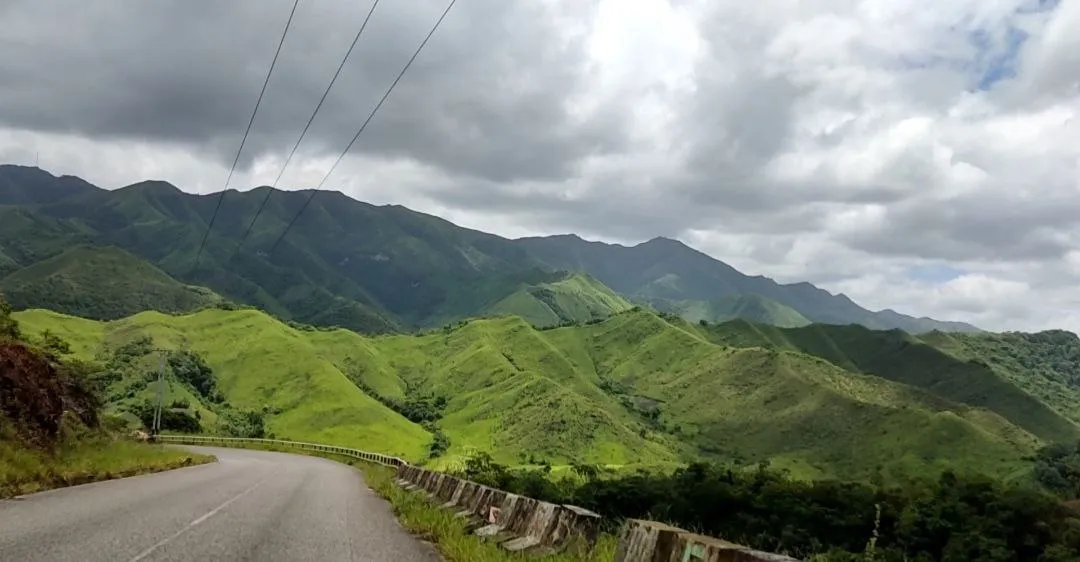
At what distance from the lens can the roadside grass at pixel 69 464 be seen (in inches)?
709

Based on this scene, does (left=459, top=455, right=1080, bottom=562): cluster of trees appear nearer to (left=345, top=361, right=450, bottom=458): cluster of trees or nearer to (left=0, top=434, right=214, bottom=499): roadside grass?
(left=0, top=434, right=214, bottom=499): roadside grass

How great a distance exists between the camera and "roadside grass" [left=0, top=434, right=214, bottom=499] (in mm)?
18000

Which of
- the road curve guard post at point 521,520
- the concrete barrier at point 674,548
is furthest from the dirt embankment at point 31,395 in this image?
the concrete barrier at point 674,548

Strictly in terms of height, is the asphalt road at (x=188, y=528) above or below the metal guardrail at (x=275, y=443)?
above

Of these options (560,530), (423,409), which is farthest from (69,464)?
(423,409)

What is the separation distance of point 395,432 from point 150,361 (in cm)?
5197

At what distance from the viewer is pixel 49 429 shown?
2472 cm

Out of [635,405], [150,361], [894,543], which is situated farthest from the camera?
[635,405]

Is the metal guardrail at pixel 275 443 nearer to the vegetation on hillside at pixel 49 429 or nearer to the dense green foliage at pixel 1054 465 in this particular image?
the vegetation on hillside at pixel 49 429

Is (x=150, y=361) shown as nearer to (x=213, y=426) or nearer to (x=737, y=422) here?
(x=213, y=426)

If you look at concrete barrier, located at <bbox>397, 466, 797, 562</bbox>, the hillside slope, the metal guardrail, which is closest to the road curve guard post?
concrete barrier, located at <bbox>397, 466, 797, 562</bbox>

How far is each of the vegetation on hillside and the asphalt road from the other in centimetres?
114

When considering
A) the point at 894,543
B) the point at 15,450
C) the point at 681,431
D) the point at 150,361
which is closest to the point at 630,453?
the point at 681,431

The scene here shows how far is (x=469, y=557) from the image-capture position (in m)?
11.2
